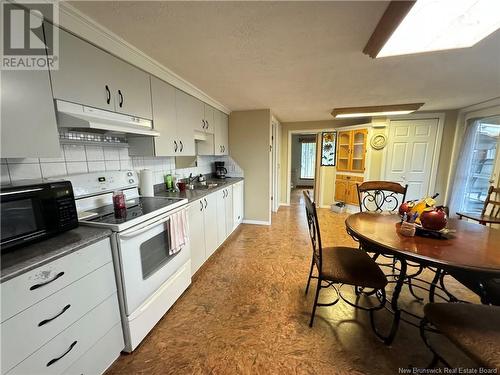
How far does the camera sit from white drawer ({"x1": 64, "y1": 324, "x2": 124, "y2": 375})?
1.12 m

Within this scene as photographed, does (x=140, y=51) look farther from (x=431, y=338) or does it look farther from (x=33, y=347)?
(x=431, y=338)

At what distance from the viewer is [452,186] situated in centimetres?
404

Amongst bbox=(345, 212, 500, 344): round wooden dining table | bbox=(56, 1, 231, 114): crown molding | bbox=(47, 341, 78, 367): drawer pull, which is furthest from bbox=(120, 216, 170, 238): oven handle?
bbox=(345, 212, 500, 344): round wooden dining table

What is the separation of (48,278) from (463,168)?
5.81 m

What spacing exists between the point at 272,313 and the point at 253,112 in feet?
10.1

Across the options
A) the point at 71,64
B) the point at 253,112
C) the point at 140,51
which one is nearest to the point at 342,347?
the point at 71,64

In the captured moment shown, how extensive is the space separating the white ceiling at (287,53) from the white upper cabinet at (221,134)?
519 mm

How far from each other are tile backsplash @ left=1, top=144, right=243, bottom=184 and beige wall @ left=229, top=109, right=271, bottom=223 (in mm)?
1543

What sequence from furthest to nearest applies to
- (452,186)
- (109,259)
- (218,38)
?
1. (452,186)
2. (218,38)
3. (109,259)

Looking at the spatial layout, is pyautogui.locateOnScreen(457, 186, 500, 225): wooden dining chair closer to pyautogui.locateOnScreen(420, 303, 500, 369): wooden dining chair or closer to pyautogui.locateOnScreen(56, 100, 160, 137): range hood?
pyautogui.locateOnScreen(420, 303, 500, 369): wooden dining chair

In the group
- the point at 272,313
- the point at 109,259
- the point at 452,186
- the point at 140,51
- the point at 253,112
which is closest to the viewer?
the point at 109,259

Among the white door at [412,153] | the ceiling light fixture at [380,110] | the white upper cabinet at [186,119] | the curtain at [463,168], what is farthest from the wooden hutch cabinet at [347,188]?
the white upper cabinet at [186,119]

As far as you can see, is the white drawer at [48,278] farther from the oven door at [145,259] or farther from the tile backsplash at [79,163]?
the tile backsplash at [79,163]

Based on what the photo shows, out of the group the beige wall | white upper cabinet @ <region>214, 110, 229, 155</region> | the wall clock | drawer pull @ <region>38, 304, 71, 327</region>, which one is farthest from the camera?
the wall clock
